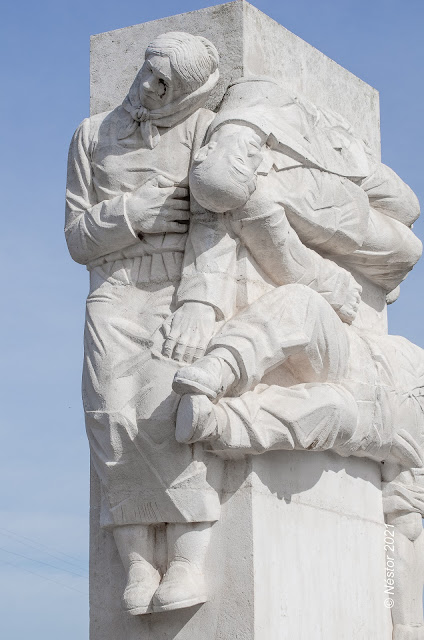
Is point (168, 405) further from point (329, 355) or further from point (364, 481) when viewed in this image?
point (364, 481)

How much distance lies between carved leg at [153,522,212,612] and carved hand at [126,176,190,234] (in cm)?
162

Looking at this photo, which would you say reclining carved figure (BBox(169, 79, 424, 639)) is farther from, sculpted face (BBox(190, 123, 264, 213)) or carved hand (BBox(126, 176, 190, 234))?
carved hand (BBox(126, 176, 190, 234))

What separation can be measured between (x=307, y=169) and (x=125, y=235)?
3.57 feet

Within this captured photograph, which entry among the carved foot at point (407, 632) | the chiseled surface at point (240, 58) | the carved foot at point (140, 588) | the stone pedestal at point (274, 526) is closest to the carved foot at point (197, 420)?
the stone pedestal at point (274, 526)

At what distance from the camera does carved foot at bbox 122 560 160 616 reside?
726 centimetres

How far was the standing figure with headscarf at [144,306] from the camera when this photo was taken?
731 cm

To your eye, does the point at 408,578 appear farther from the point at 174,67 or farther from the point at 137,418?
the point at 174,67

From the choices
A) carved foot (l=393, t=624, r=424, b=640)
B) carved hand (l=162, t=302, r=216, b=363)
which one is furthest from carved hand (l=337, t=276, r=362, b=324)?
carved foot (l=393, t=624, r=424, b=640)

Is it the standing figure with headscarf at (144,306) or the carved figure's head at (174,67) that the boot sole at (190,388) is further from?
the carved figure's head at (174,67)

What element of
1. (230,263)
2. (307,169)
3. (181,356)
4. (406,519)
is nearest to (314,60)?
(307,169)

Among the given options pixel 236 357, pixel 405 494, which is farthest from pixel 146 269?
pixel 405 494

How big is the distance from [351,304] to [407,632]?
6.46 feet

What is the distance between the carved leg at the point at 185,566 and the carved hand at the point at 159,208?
162cm

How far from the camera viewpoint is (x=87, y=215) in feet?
25.7
